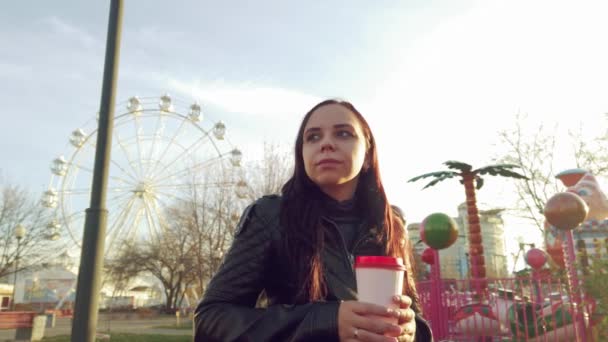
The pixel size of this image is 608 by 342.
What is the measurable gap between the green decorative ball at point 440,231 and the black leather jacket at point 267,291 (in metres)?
8.27

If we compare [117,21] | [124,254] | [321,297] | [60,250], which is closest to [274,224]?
[321,297]

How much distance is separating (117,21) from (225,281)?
13.7 ft

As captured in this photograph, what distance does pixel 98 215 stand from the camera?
4125mm

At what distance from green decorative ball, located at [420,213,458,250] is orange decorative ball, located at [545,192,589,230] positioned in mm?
2359

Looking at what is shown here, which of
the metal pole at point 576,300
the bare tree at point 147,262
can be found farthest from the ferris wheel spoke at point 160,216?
the metal pole at point 576,300

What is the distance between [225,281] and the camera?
1.26 m

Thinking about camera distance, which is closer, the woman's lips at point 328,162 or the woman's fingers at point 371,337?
the woman's fingers at point 371,337

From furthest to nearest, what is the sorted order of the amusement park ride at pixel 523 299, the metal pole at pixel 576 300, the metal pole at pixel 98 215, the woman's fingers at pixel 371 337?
the amusement park ride at pixel 523 299, the metal pole at pixel 576 300, the metal pole at pixel 98 215, the woman's fingers at pixel 371 337

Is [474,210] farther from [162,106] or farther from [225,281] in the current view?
[162,106]

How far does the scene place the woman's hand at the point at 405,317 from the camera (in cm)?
107

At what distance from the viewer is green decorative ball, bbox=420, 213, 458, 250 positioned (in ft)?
30.4

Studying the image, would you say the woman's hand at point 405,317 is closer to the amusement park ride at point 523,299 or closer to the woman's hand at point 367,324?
the woman's hand at point 367,324

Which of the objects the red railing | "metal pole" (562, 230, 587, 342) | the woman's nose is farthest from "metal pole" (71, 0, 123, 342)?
"metal pole" (562, 230, 587, 342)

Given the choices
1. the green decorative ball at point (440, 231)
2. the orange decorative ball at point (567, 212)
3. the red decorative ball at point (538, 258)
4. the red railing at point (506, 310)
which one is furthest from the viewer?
the red decorative ball at point (538, 258)
